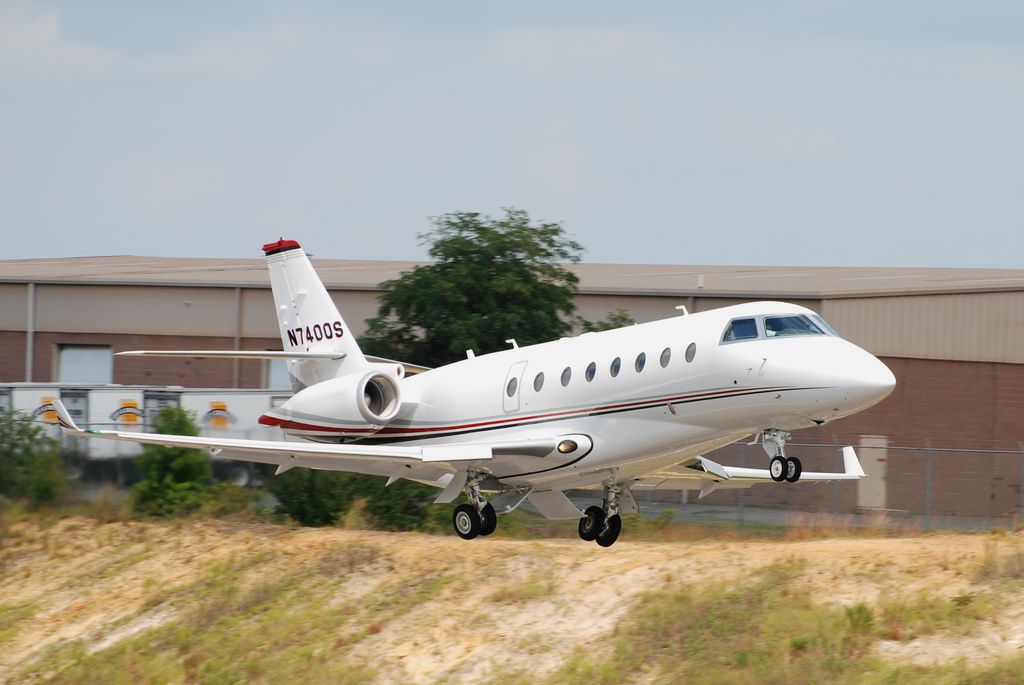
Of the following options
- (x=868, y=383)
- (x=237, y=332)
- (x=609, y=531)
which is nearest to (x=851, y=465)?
(x=609, y=531)

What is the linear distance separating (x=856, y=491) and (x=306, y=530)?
12.8 m

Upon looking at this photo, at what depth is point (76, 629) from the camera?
3244cm

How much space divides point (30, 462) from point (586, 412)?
18.1 m

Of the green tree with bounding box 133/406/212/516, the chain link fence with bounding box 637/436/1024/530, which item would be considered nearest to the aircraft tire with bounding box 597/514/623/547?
the chain link fence with bounding box 637/436/1024/530

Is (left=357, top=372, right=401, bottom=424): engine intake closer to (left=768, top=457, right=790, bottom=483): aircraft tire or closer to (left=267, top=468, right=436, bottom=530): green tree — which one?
(left=768, top=457, right=790, bottom=483): aircraft tire

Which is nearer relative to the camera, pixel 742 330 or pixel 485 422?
pixel 742 330

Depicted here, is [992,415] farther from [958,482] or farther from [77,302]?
[77,302]

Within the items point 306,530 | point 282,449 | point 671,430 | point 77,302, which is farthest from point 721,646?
point 77,302

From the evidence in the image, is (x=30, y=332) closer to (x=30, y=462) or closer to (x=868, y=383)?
(x=30, y=462)

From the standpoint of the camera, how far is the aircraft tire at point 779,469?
18844 mm

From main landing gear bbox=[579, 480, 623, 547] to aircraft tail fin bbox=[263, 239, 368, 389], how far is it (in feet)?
18.3

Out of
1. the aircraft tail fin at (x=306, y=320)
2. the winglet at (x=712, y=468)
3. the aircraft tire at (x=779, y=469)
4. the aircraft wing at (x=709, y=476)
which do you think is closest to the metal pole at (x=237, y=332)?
the aircraft tail fin at (x=306, y=320)

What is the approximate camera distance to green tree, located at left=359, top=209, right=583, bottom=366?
3625 cm

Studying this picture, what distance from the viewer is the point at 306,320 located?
27.5 metres
